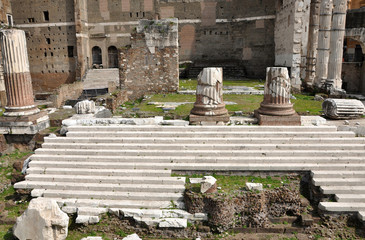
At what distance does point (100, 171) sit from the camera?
22.7 ft

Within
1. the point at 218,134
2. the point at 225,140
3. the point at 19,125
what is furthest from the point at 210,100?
the point at 19,125

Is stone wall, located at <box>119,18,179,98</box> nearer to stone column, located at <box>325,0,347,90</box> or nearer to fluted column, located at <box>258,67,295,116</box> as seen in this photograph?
fluted column, located at <box>258,67,295,116</box>

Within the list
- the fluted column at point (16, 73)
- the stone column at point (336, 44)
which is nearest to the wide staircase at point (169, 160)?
the fluted column at point (16, 73)

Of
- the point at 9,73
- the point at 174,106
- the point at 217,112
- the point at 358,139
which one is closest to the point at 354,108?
the point at 358,139

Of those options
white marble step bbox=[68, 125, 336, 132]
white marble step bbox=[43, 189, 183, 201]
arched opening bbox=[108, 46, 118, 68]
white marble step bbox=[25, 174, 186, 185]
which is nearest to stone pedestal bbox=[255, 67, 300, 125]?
white marble step bbox=[68, 125, 336, 132]

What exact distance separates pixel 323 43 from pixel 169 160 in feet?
40.8

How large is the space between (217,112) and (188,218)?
3.48m

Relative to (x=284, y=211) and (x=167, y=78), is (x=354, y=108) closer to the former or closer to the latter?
(x=284, y=211)

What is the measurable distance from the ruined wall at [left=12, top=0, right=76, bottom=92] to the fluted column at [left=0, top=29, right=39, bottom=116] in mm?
18530

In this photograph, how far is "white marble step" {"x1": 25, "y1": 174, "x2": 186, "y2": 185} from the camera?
6.57 metres

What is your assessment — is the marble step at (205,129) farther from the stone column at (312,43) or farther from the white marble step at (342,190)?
the stone column at (312,43)

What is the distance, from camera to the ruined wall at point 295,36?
17.3m

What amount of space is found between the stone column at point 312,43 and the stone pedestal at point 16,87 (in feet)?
46.6

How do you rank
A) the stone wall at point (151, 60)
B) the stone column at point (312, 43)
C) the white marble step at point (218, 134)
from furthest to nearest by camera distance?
the stone column at point (312, 43)
the stone wall at point (151, 60)
the white marble step at point (218, 134)
